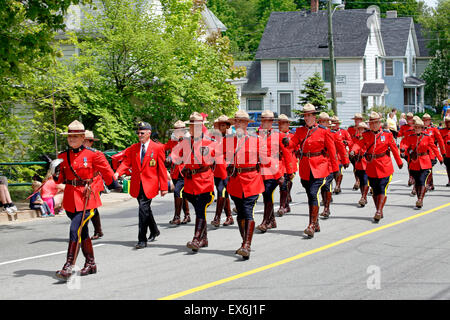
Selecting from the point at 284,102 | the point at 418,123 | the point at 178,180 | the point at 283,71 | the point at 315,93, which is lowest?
the point at 178,180

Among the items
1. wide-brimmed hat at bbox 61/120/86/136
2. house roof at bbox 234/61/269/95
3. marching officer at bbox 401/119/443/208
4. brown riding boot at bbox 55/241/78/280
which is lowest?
brown riding boot at bbox 55/241/78/280

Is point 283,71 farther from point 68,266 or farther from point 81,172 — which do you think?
point 68,266

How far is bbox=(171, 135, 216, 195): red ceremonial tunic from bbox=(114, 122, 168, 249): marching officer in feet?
1.96

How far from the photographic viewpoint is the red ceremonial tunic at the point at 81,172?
9.53 metres

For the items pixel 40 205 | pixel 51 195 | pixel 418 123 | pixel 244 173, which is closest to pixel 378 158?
pixel 418 123

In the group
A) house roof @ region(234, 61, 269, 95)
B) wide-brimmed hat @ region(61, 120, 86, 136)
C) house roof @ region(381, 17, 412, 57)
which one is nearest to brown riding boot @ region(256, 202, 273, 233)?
wide-brimmed hat @ region(61, 120, 86, 136)

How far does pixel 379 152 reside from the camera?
14234 mm

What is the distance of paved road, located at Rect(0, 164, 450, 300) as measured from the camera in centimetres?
854

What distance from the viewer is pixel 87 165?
9.63 meters

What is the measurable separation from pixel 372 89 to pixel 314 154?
138ft

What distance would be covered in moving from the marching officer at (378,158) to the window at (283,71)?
136 ft

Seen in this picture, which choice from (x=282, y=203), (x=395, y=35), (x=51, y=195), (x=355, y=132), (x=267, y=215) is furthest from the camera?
(x=395, y=35)

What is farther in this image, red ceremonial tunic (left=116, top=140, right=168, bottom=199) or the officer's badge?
red ceremonial tunic (left=116, top=140, right=168, bottom=199)

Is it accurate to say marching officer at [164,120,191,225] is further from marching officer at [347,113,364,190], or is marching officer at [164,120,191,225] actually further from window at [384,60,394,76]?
window at [384,60,394,76]
